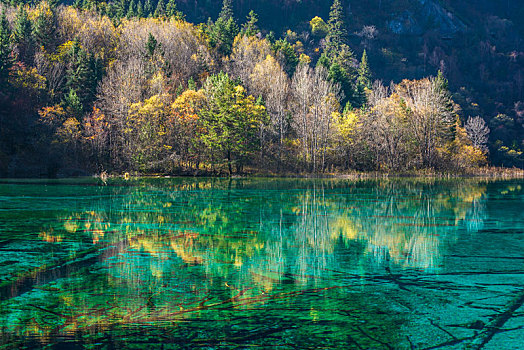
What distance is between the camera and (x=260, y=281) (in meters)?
10.0

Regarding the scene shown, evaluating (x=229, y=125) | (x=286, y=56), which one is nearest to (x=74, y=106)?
(x=229, y=125)

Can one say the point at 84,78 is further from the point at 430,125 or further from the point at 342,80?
the point at 342,80

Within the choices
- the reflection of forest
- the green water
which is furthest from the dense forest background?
the green water

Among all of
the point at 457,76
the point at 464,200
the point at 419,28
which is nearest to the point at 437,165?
the point at 464,200

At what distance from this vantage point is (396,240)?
1495 centimetres

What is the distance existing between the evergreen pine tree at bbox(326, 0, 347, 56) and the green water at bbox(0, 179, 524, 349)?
129246 millimetres

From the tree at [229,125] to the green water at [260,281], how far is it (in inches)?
1561

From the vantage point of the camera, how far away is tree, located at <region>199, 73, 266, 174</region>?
5956 centimetres

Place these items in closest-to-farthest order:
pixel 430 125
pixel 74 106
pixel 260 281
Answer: pixel 260 281 → pixel 74 106 → pixel 430 125

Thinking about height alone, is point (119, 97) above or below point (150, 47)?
below

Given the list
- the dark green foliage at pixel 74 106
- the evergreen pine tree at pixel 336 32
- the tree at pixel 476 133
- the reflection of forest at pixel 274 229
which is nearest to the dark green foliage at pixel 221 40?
the dark green foliage at pixel 74 106

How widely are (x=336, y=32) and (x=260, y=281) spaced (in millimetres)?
148770

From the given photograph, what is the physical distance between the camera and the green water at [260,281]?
7.07 metres

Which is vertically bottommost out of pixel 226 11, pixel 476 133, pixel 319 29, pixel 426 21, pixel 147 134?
pixel 147 134
